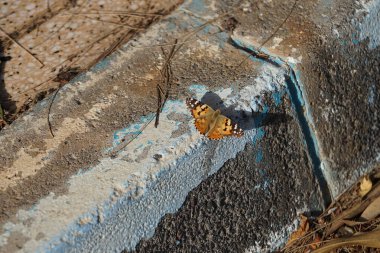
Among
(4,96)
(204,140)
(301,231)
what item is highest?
(204,140)

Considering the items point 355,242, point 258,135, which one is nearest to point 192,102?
point 258,135

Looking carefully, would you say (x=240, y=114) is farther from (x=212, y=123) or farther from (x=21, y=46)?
(x=21, y=46)

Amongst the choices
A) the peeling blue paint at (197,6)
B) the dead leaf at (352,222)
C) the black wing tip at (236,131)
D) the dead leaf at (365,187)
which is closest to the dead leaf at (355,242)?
the dead leaf at (352,222)

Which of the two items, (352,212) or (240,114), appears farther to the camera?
(352,212)

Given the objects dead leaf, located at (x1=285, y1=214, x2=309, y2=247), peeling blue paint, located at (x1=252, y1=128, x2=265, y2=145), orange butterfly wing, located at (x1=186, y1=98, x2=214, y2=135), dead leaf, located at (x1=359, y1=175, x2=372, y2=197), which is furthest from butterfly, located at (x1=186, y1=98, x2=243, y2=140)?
dead leaf, located at (x1=359, y1=175, x2=372, y2=197)

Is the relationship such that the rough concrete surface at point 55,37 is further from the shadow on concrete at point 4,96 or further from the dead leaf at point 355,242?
the dead leaf at point 355,242
